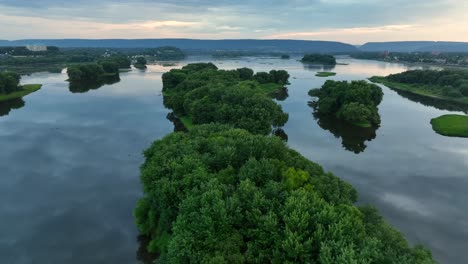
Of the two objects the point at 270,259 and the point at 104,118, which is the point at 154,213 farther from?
the point at 104,118

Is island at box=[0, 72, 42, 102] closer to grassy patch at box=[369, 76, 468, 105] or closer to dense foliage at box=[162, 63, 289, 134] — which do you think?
dense foliage at box=[162, 63, 289, 134]

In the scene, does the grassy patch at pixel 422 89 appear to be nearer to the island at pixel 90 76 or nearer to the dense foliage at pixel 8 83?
the island at pixel 90 76

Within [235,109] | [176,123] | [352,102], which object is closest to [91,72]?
[176,123]

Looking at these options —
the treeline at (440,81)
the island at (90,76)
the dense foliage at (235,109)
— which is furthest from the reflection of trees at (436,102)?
the island at (90,76)

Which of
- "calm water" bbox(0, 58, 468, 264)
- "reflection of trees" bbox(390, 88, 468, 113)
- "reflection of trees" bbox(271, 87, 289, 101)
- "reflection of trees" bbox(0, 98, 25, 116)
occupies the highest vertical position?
"reflection of trees" bbox(271, 87, 289, 101)

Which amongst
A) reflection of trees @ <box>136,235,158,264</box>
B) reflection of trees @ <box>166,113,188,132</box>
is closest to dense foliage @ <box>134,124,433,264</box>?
Answer: reflection of trees @ <box>136,235,158,264</box>

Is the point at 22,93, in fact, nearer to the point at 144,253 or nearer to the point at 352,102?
the point at 144,253

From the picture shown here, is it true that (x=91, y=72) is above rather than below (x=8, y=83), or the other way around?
above
